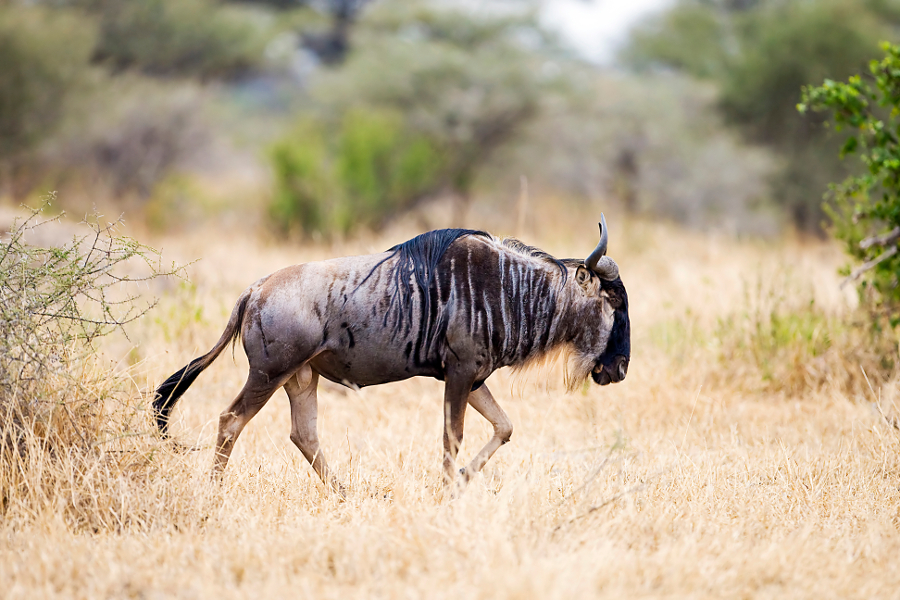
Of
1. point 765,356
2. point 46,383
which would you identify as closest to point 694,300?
point 765,356

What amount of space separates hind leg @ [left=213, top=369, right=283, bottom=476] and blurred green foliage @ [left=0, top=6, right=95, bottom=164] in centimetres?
1408

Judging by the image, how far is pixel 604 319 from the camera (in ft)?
14.8

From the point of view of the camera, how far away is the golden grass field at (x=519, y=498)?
3254 millimetres

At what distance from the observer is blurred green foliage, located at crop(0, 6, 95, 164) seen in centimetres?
1662

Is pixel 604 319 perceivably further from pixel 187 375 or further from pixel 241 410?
pixel 187 375

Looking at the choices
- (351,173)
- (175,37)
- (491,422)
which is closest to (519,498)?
(491,422)

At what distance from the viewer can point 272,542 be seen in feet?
11.5

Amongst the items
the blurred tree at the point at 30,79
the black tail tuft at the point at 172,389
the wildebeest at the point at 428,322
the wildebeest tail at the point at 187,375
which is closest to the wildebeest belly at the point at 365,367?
the wildebeest at the point at 428,322

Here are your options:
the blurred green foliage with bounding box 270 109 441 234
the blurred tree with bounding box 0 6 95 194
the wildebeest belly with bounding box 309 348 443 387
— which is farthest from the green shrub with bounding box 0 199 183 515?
the blurred tree with bounding box 0 6 95 194

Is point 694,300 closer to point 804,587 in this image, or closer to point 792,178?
point 804,587

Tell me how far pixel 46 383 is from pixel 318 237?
Result: 8.86 metres

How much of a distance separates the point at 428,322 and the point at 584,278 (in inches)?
32.5

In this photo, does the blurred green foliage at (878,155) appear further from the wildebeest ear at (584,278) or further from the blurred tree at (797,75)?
the blurred tree at (797,75)

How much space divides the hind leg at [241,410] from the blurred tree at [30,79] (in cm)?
1390
